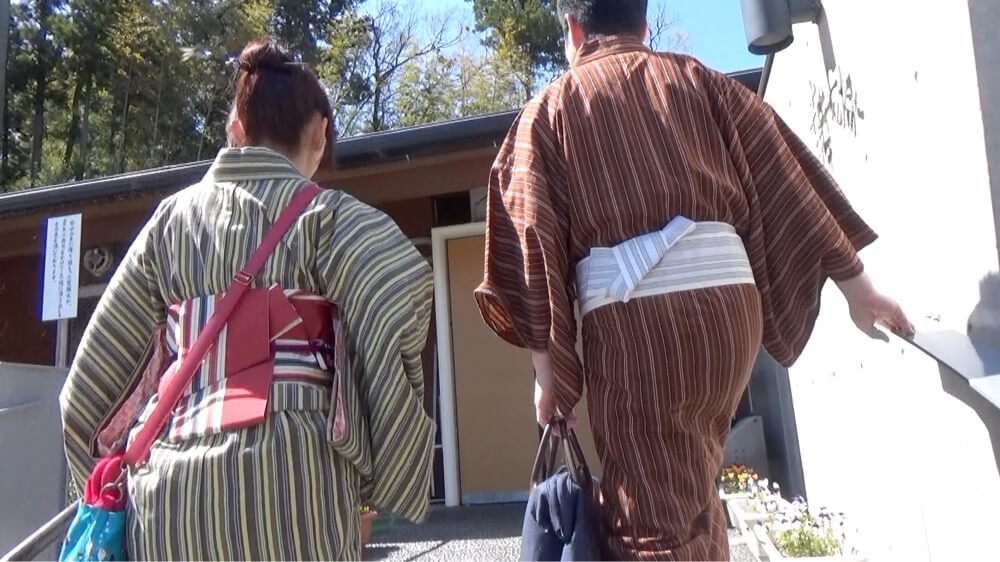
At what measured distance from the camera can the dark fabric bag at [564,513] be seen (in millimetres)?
1642

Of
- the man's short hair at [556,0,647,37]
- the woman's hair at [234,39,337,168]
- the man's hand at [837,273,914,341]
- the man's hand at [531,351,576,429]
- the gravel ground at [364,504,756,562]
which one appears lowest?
the gravel ground at [364,504,756,562]

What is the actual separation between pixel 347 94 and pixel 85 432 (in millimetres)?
18453

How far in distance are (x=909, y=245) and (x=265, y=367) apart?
1569 mm

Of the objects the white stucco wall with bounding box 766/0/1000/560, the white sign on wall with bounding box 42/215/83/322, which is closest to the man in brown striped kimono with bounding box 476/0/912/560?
the white stucco wall with bounding box 766/0/1000/560

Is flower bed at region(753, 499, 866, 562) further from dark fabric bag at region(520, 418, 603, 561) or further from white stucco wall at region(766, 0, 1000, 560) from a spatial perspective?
dark fabric bag at region(520, 418, 603, 561)

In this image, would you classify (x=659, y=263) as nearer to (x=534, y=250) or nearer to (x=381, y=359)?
(x=534, y=250)

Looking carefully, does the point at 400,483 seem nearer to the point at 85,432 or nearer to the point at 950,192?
the point at 85,432

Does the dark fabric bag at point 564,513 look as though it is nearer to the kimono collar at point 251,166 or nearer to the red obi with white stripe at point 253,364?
the red obi with white stripe at point 253,364

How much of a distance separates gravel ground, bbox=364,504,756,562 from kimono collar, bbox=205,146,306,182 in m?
2.90

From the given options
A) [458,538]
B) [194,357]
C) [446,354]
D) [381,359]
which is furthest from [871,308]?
[446,354]

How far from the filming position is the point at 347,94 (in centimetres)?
1927

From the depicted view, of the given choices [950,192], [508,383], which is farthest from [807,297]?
[508,383]

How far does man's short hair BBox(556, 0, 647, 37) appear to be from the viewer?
1.92 metres

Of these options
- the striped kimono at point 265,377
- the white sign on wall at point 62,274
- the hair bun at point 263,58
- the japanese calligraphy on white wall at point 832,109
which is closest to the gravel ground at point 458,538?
the japanese calligraphy on white wall at point 832,109
